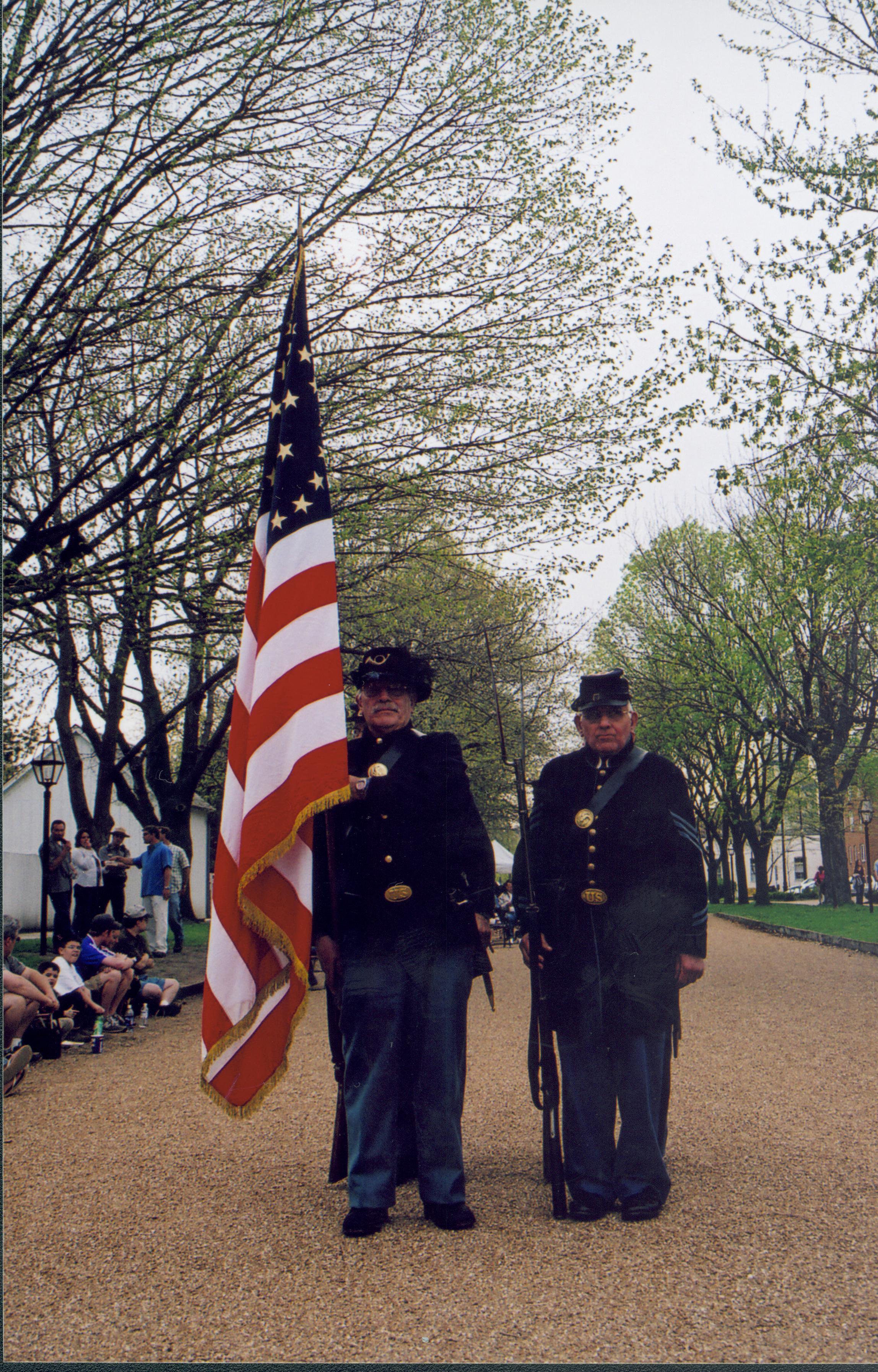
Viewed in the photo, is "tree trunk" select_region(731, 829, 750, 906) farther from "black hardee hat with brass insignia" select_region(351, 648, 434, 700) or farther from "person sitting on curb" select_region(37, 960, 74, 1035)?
"black hardee hat with brass insignia" select_region(351, 648, 434, 700)

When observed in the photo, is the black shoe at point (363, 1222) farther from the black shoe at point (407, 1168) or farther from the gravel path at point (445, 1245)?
the black shoe at point (407, 1168)

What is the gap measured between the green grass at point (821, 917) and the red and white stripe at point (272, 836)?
17077mm

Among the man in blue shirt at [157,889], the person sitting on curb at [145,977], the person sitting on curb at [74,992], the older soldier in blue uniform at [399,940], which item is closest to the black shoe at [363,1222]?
the older soldier in blue uniform at [399,940]

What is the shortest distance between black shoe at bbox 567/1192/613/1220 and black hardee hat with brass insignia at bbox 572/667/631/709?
188 centimetres

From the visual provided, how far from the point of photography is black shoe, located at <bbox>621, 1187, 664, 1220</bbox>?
4.59m

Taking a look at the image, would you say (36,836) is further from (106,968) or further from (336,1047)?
(336,1047)

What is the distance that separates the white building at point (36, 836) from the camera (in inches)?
1199

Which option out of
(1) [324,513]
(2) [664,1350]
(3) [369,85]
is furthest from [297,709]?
(3) [369,85]

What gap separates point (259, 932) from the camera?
4605mm

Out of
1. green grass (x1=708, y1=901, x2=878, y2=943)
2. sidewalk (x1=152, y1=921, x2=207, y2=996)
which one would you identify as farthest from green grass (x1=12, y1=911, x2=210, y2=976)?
green grass (x1=708, y1=901, x2=878, y2=943)

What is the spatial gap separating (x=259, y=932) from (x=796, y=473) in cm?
1416

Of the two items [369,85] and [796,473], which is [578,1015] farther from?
[796,473]

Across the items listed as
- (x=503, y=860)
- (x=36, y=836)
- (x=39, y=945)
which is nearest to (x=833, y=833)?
(x=503, y=860)

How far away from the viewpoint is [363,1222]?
14.8 ft
